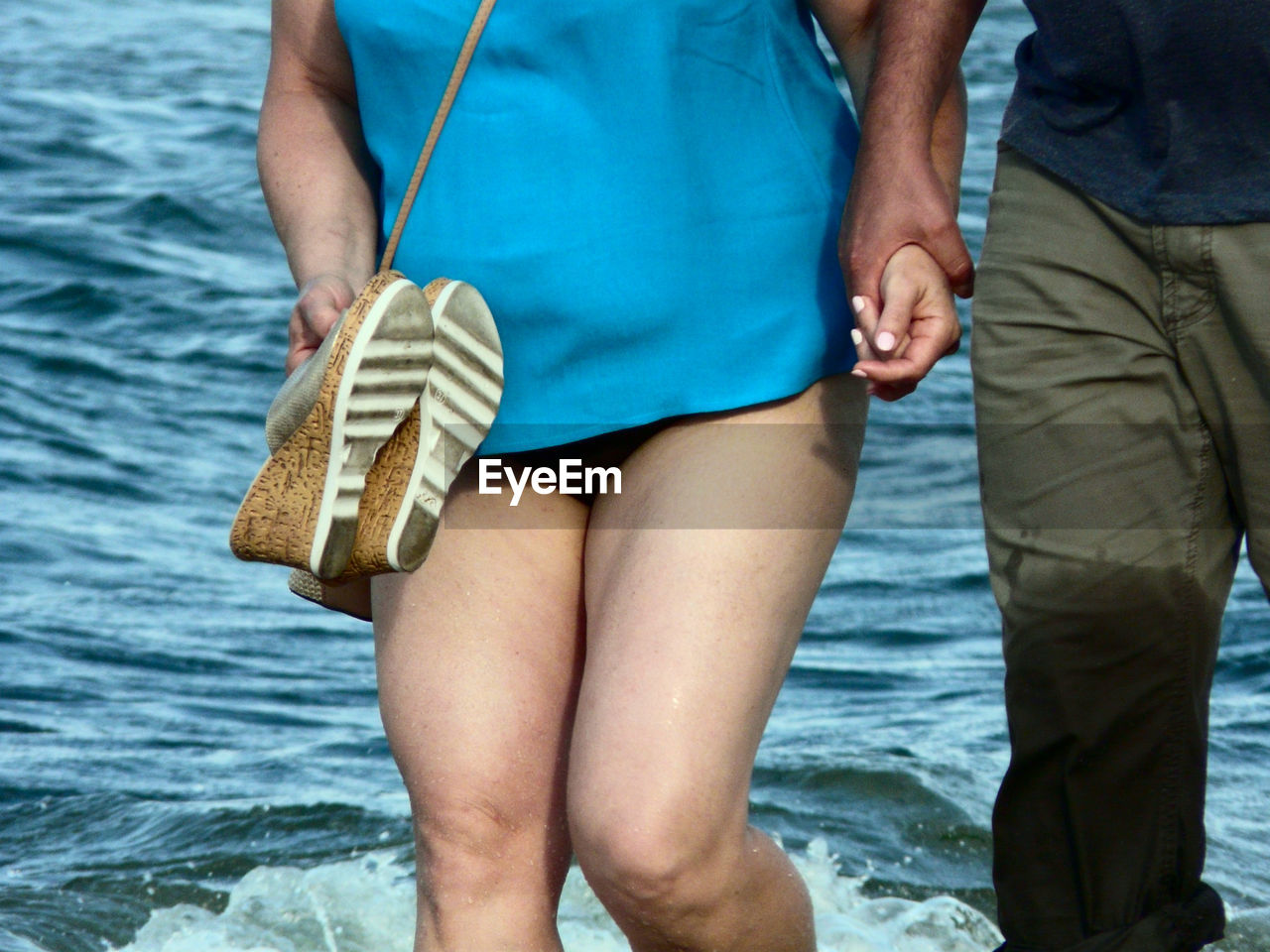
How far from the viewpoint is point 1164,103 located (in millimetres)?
2334

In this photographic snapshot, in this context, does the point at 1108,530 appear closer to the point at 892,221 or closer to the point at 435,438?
the point at 892,221

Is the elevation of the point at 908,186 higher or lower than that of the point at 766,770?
higher

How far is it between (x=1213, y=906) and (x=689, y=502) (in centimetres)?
100

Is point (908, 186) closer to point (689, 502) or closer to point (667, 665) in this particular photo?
point (689, 502)

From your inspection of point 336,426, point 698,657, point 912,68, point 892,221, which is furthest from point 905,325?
point 336,426

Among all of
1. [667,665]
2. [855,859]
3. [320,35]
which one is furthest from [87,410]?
[667,665]

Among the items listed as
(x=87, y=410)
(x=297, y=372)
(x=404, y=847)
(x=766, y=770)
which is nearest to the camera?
(x=297, y=372)

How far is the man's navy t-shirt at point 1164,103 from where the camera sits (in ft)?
7.50

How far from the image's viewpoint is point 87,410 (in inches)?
302

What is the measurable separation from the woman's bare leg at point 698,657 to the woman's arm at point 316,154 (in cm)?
51

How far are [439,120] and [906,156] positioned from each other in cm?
59

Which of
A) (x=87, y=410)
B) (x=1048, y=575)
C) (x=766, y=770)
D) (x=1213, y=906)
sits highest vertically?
(x=1048, y=575)

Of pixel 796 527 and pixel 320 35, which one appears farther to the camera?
pixel 320 35

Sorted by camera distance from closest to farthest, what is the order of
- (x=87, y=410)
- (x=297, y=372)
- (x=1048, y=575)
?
(x=297, y=372), (x=1048, y=575), (x=87, y=410)
